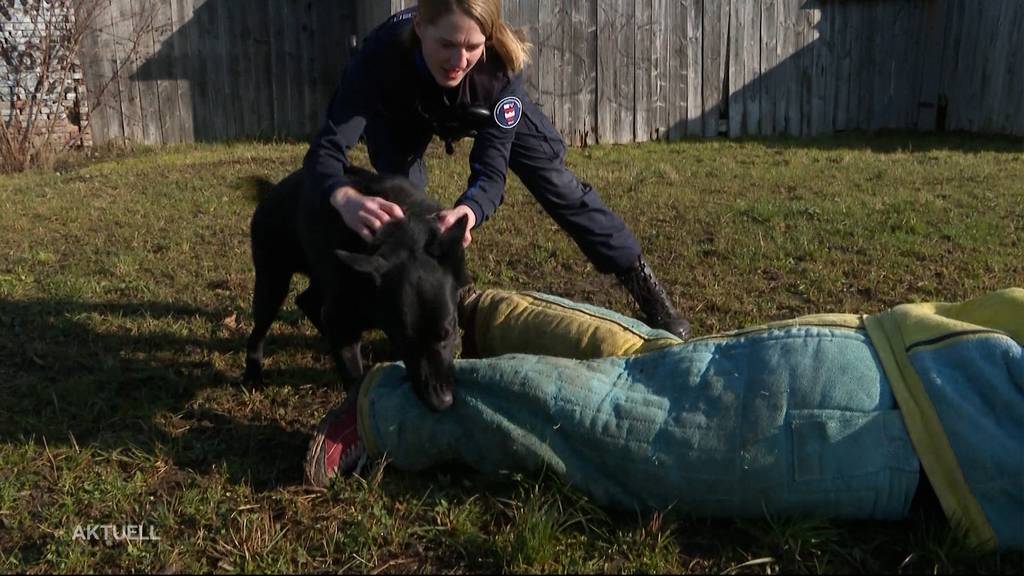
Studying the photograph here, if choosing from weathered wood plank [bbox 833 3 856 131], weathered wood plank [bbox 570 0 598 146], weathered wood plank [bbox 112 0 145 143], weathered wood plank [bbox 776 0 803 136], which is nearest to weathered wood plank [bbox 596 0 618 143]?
weathered wood plank [bbox 570 0 598 146]

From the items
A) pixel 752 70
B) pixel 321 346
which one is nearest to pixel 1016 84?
pixel 752 70

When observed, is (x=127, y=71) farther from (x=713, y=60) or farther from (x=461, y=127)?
(x=461, y=127)

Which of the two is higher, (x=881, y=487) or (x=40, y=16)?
(x=40, y=16)

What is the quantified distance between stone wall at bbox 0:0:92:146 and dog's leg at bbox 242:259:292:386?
25.4 ft

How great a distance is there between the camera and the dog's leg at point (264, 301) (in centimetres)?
373

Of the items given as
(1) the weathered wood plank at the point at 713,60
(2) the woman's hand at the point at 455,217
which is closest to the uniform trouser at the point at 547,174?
(2) the woman's hand at the point at 455,217

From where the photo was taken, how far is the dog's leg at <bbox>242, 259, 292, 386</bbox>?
3.73 metres

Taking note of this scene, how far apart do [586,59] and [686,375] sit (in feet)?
29.1

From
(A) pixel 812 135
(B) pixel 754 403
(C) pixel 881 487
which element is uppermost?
(A) pixel 812 135

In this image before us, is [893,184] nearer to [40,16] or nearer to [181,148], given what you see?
[181,148]

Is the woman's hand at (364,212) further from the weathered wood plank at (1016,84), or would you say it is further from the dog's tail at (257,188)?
the weathered wood plank at (1016,84)

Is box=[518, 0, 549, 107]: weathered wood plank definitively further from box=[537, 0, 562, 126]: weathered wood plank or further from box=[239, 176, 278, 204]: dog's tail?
box=[239, 176, 278, 204]: dog's tail

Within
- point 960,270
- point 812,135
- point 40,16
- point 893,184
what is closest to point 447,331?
point 960,270

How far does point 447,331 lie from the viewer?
2822 mm
